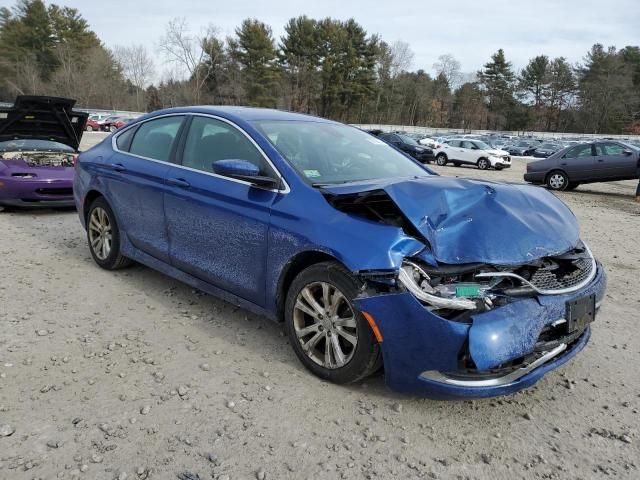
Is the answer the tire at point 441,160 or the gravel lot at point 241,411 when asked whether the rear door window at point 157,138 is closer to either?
the gravel lot at point 241,411

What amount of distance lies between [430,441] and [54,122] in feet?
27.6

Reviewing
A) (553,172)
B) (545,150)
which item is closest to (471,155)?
(553,172)

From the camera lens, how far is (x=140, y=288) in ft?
14.7

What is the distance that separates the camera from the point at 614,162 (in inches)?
582

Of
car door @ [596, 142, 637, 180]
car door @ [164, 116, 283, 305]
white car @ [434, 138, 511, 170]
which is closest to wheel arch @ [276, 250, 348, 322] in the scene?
car door @ [164, 116, 283, 305]

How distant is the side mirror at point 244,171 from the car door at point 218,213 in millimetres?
58

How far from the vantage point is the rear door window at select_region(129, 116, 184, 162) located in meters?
4.14

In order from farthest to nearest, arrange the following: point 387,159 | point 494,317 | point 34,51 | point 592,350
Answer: point 34,51 → point 387,159 → point 592,350 → point 494,317

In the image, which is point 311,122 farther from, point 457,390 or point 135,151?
point 457,390

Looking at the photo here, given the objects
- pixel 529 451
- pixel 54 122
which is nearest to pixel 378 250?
pixel 529 451

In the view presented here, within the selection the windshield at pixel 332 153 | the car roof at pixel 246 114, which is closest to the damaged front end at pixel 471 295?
the windshield at pixel 332 153

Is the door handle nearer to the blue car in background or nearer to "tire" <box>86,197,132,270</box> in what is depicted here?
the blue car in background

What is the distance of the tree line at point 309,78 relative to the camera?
220ft

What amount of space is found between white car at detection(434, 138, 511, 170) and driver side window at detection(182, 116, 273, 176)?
2313cm
